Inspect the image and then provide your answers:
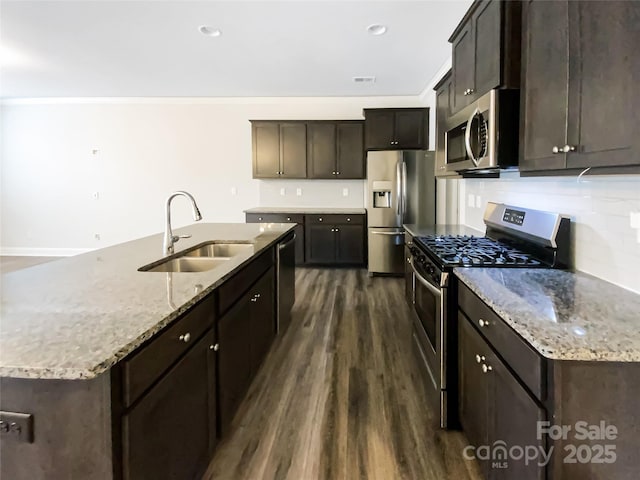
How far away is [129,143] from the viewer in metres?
7.23

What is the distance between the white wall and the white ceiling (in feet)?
1.74

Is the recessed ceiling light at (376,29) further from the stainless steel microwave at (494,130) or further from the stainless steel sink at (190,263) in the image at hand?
the stainless steel sink at (190,263)

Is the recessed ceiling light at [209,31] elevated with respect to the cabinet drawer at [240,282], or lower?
elevated

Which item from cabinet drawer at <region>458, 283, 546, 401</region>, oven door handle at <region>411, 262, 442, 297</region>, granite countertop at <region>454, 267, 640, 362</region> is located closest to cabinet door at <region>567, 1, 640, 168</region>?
granite countertop at <region>454, 267, 640, 362</region>

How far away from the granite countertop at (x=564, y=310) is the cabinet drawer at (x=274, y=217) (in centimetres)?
445

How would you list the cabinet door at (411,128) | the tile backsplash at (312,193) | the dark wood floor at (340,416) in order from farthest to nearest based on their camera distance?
1. the tile backsplash at (312,193)
2. the cabinet door at (411,128)
3. the dark wood floor at (340,416)

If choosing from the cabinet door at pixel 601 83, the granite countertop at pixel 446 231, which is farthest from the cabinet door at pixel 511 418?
the granite countertop at pixel 446 231

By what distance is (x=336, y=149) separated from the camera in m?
6.56

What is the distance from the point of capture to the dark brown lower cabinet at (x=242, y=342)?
1.98 metres

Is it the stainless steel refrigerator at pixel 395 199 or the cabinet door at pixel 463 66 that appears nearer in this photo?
the cabinet door at pixel 463 66

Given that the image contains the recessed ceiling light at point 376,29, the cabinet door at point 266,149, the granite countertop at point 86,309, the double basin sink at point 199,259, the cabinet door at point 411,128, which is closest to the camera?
the granite countertop at point 86,309

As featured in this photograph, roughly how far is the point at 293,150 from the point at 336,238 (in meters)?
1.54

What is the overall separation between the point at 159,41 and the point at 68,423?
4.22 meters

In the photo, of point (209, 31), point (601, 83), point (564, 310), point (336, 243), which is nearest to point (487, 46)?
point (601, 83)
